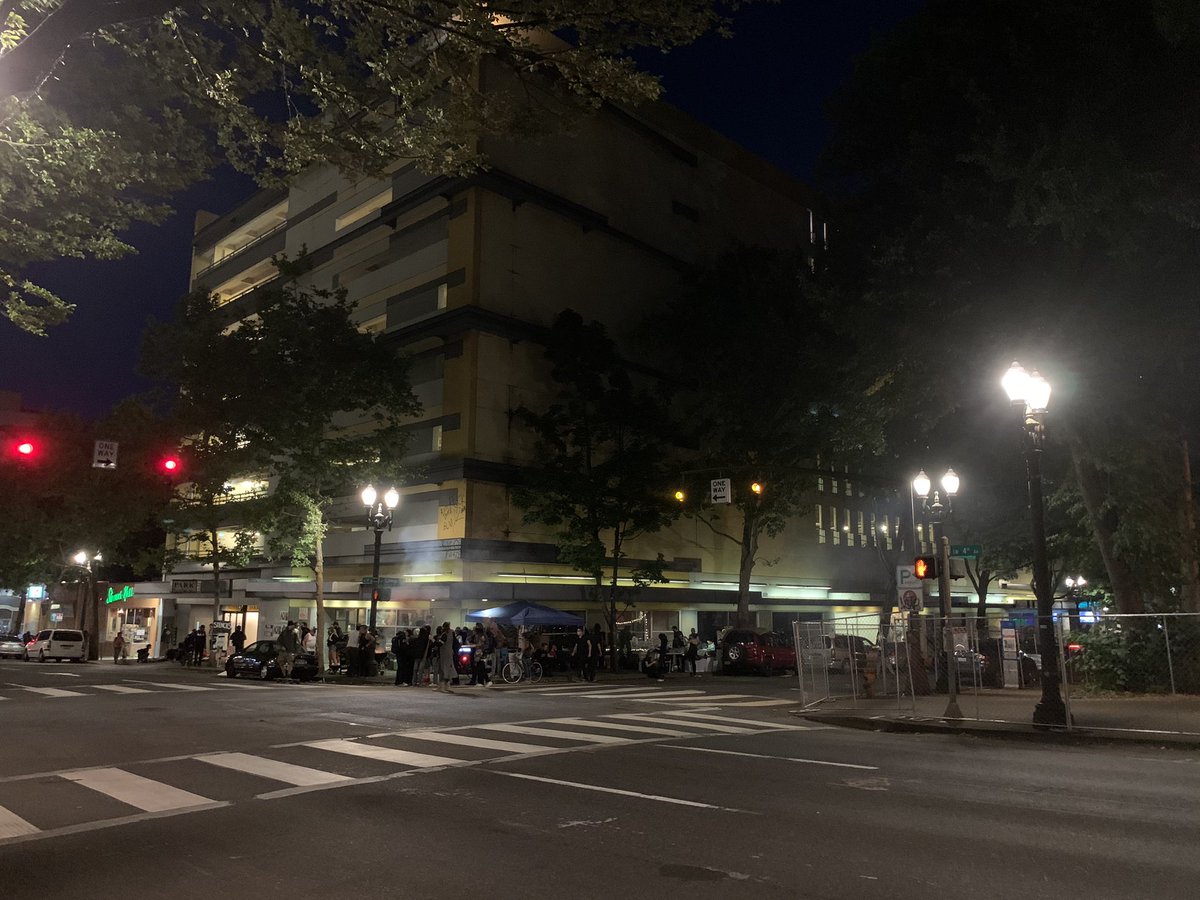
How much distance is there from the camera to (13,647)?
51.5m

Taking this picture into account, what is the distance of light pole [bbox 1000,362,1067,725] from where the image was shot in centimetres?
1469

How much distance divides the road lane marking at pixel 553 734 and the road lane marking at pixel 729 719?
11.2ft

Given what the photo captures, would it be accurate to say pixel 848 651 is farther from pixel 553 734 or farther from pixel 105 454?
pixel 105 454

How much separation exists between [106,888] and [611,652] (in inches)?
1125

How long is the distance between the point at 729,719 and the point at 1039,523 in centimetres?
660

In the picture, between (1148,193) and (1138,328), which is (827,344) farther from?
(1148,193)

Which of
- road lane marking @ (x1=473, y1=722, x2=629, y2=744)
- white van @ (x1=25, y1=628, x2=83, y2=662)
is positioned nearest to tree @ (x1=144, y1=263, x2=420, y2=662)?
white van @ (x1=25, y1=628, x2=83, y2=662)

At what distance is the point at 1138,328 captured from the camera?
19.3 meters

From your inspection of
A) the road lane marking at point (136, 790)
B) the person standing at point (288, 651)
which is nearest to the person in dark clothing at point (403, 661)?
the person standing at point (288, 651)

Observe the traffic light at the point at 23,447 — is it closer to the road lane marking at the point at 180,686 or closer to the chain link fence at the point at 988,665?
the road lane marking at the point at 180,686

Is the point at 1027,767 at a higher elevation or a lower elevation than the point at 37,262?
lower

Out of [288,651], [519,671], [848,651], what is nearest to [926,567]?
[848,651]

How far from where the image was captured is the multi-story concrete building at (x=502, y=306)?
35906 millimetres

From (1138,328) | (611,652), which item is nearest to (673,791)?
(1138,328)
